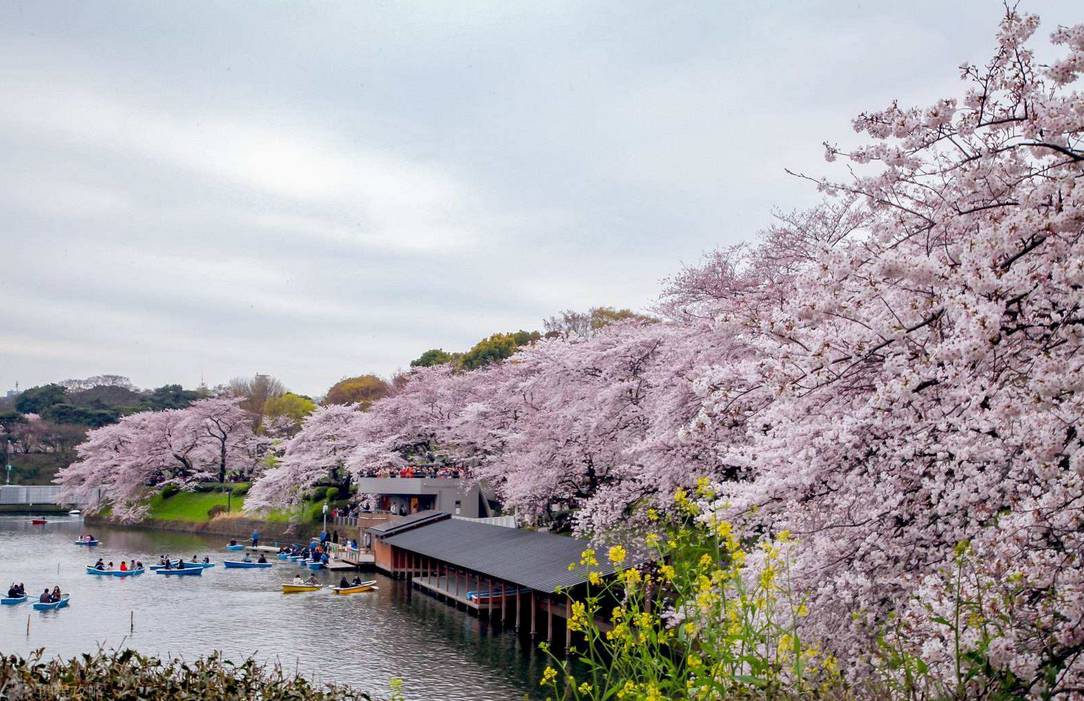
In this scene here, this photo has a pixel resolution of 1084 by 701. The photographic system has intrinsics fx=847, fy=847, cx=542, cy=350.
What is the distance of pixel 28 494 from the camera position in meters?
65.1

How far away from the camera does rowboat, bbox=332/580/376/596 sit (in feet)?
105

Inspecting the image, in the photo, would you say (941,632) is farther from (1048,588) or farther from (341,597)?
(341,597)

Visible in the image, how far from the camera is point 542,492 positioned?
27.4m

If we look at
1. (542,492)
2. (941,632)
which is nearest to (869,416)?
(941,632)

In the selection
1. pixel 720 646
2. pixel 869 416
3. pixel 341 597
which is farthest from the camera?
pixel 341 597

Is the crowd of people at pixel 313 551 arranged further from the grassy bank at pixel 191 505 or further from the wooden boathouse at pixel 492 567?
the grassy bank at pixel 191 505

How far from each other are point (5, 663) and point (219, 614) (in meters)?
21.5

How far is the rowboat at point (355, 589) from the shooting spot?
32.0 meters

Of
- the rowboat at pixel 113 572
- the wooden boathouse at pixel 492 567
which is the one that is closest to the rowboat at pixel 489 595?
the wooden boathouse at pixel 492 567

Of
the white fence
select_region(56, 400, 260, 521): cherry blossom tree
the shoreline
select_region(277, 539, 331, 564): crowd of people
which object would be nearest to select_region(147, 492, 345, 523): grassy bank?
the shoreline

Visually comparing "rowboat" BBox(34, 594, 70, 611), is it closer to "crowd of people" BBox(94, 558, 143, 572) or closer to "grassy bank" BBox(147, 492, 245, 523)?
"crowd of people" BBox(94, 558, 143, 572)

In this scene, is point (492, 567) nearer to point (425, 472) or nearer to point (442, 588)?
point (442, 588)

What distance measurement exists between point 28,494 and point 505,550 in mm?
54418

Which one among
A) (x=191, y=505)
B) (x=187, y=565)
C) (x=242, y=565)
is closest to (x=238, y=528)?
(x=191, y=505)
